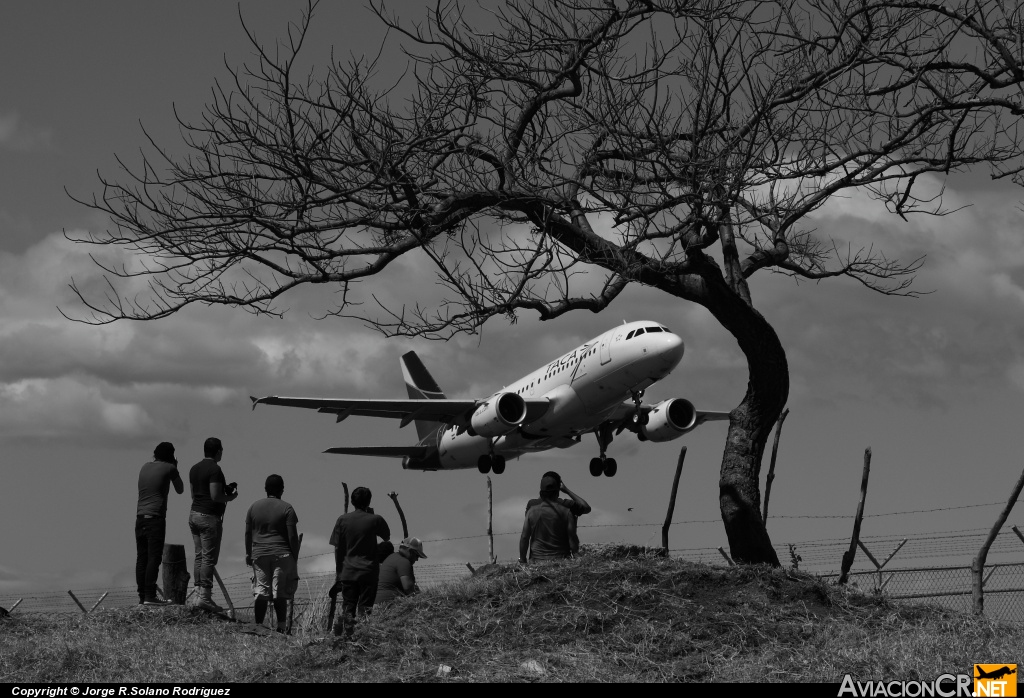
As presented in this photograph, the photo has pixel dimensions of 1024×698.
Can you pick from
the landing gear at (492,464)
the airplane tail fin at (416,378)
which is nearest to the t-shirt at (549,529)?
the landing gear at (492,464)

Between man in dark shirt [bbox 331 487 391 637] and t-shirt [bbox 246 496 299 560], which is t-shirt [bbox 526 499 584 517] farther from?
t-shirt [bbox 246 496 299 560]

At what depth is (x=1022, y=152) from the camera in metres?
15.0

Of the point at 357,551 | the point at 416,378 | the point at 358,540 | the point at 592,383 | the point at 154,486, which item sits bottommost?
the point at 357,551

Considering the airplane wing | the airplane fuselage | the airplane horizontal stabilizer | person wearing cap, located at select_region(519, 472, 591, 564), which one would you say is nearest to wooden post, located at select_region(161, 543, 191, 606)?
person wearing cap, located at select_region(519, 472, 591, 564)

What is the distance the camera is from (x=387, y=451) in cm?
3756

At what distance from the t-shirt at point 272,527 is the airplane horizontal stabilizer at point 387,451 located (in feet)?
78.1

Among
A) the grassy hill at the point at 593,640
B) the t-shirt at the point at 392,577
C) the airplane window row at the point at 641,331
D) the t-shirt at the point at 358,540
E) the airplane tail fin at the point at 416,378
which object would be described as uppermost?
the airplane tail fin at the point at 416,378

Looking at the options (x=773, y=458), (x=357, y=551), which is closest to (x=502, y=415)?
(x=773, y=458)

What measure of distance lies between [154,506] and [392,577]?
325 cm

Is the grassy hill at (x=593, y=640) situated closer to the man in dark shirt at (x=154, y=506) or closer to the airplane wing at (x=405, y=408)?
the man in dark shirt at (x=154, y=506)

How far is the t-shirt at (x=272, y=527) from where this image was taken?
42.3 ft

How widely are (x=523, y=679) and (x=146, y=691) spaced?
349 centimetres

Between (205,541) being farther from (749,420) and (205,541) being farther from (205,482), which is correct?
(749,420)

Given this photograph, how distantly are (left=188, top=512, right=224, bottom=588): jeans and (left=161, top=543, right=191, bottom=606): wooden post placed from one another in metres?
1.52
